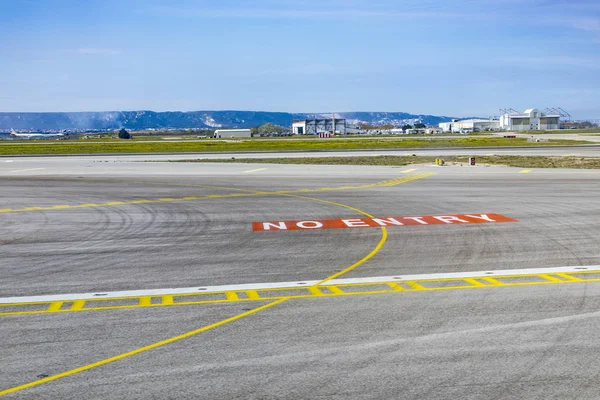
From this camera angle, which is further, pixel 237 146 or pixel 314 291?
pixel 237 146

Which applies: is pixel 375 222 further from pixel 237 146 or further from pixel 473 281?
pixel 237 146

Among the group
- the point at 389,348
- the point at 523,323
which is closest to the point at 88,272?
the point at 389,348

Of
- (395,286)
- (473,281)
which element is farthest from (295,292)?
(473,281)

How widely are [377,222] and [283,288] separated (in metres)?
11.4

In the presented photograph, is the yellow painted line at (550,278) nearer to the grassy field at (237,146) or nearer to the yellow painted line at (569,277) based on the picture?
the yellow painted line at (569,277)

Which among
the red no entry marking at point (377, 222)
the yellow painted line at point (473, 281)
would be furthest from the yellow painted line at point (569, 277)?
the red no entry marking at point (377, 222)

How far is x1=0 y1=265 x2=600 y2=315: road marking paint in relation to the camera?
45.9 ft

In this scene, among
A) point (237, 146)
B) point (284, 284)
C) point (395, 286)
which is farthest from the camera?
point (237, 146)

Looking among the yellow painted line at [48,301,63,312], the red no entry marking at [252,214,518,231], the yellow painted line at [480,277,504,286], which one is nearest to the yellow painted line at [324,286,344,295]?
the yellow painted line at [480,277,504,286]

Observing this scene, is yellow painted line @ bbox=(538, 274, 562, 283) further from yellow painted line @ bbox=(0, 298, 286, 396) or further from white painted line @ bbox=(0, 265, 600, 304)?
yellow painted line @ bbox=(0, 298, 286, 396)

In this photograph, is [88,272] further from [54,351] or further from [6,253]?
[54,351]

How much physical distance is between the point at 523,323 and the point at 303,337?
3698 mm

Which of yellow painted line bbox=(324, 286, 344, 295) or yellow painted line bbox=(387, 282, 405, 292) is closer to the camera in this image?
yellow painted line bbox=(324, 286, 344, 295)

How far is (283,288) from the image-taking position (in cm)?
1512
